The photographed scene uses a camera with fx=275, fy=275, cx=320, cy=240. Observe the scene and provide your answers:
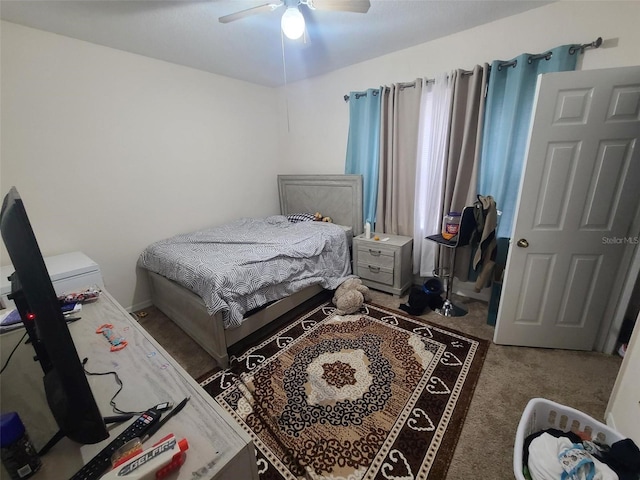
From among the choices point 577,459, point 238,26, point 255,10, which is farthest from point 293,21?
point 577,459

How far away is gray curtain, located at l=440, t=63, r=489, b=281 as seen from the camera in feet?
8.02

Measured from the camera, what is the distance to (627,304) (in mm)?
1913

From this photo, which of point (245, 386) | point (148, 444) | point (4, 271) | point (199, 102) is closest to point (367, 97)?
point (199, 102)

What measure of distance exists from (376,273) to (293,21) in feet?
7.64

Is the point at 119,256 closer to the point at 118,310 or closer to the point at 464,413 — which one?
the point at 118,310

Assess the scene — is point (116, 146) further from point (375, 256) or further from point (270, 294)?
point (375, 256)

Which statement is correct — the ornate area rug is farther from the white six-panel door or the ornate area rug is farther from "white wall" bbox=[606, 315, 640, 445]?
"white wall" bbox=[606, 315, 640, 445]

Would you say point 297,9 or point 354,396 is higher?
point 297,9

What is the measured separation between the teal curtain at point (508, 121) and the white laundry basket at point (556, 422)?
5.14ft

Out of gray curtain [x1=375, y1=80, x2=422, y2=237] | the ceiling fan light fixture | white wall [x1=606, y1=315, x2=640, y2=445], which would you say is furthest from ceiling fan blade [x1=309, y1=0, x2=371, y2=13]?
white wall [x1=606, y1=315, x2=640, y2=445]

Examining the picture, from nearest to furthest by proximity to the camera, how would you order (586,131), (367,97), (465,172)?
(586,131) → (465,172) → (367,97)

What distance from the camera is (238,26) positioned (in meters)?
2.24

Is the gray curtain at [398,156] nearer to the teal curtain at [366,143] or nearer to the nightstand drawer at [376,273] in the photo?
the teal curtain at [366,143]

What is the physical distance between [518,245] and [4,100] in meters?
3.98
